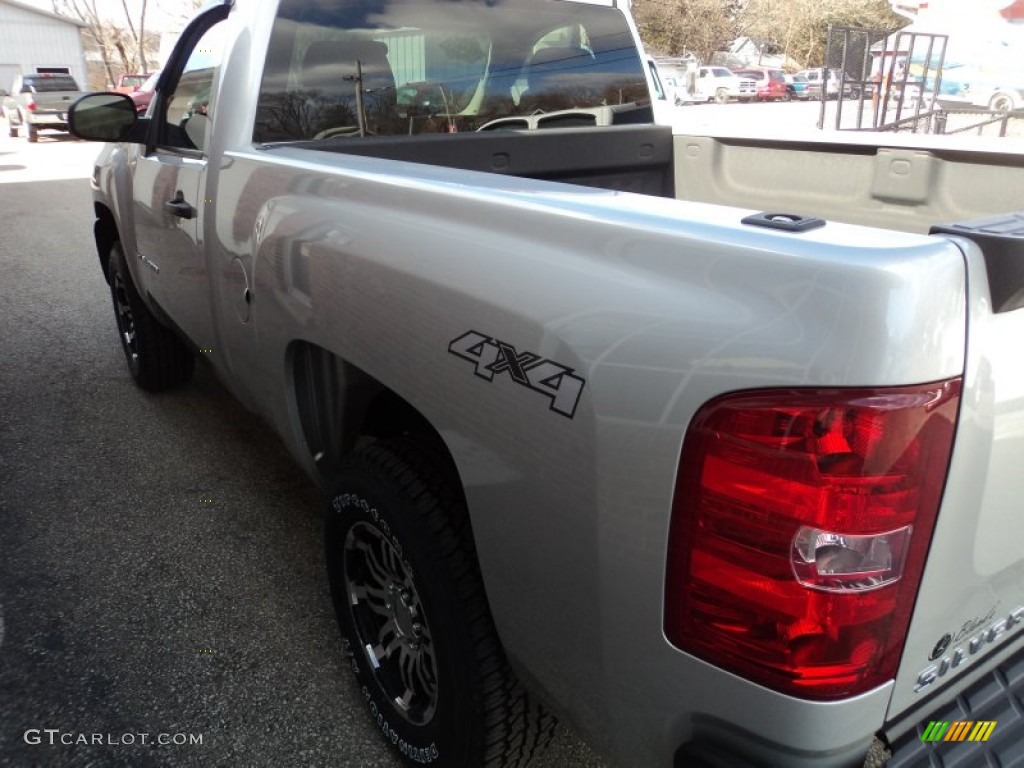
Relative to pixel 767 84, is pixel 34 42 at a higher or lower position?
higher

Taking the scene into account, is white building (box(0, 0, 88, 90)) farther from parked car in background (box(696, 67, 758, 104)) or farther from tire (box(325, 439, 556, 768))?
tire (box(325, 439, 556, 768))

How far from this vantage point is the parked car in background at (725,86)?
119 feet

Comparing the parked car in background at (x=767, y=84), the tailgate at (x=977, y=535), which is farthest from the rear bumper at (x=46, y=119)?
the parked car in background at (x=767, y=84)

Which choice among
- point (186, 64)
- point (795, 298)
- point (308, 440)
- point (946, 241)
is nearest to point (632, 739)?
point (795, 298)

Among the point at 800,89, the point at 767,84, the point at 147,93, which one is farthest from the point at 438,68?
the point at 800,89

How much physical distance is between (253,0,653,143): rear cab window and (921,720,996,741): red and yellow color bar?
2338mm

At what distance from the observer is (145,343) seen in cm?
429

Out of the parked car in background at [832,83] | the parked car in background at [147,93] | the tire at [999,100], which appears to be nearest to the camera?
the parked car in background at [147,93]

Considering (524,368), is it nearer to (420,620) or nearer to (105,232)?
(420,620)

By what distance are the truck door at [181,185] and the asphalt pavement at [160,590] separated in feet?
2.42

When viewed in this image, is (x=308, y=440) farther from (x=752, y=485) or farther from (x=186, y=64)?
(x=186, y=64)

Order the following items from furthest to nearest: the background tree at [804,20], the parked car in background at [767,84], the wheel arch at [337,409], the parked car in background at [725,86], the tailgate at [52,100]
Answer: the background tree at [804,20]
the parked car in background at [767,84]
the parked car in background at [725,86]
the tailgate at [52,100]
the wheel arch at [337,409]

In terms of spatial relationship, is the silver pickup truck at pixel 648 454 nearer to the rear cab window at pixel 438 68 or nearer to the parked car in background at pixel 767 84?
the rear cab window at pixel 438 68

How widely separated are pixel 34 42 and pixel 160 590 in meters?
48.9
